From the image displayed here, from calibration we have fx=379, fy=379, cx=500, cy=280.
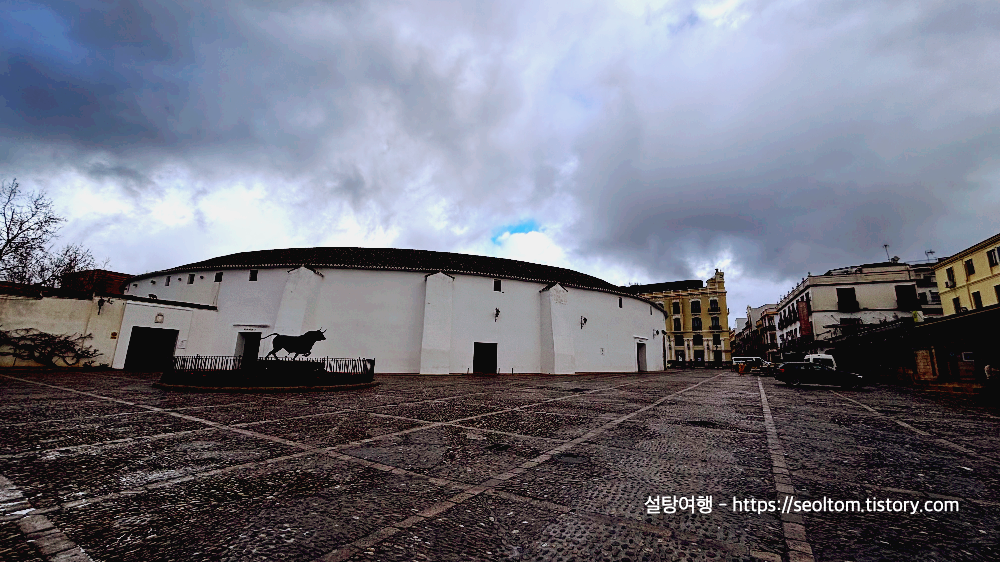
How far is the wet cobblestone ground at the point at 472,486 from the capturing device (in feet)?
8.03

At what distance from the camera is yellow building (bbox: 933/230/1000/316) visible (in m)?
23.9

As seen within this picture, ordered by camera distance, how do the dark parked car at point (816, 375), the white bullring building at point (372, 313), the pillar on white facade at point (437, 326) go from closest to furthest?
the dark parked car at point (816, 375) → the pillar on white facade at point (437, 326) → the white bullring building at point (372, 313)

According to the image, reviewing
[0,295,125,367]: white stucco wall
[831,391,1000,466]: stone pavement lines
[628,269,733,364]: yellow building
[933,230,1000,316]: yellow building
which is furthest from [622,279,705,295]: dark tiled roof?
[0,295,125,367]: white stucco wall

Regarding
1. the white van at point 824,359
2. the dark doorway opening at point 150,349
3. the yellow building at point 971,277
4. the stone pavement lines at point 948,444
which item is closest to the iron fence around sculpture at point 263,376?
the dark doorway opening at point 150,349

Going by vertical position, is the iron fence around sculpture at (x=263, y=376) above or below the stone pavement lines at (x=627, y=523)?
above

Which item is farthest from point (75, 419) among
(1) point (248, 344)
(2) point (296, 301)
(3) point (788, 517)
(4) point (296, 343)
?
(1) point (248, 344)

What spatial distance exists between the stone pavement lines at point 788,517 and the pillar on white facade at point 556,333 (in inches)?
766

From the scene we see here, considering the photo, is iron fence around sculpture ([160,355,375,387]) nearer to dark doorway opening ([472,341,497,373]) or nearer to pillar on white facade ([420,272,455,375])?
pillar on white facade ([420,272,455,375])

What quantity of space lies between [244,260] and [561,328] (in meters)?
22.8

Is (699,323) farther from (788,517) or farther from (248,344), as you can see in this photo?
(788,517)

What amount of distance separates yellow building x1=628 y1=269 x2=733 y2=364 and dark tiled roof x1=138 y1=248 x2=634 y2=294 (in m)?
29.1

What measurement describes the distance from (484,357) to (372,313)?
776cm

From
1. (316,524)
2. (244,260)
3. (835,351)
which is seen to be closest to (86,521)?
(316,524)

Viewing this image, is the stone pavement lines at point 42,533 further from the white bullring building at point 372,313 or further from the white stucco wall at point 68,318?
the white stucco wall at point 68,318
